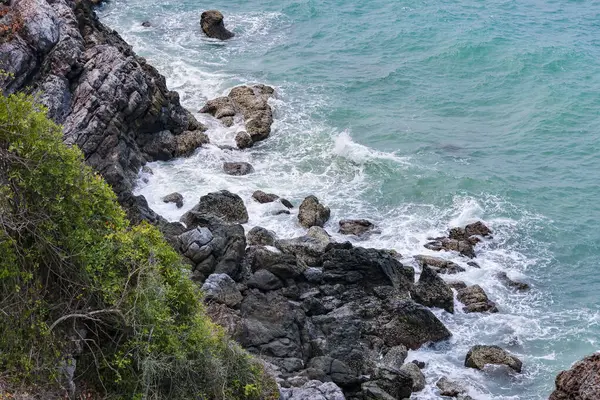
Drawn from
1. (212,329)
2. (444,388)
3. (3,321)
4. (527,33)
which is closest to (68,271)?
Result: (3,321)

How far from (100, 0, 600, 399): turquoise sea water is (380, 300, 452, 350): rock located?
74 centimetres

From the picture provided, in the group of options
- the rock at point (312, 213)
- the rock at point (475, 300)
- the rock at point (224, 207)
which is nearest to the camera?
the rock at point (475, 300)

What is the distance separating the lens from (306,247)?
30.7 metres

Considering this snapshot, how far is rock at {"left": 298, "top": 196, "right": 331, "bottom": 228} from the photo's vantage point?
1329 inches

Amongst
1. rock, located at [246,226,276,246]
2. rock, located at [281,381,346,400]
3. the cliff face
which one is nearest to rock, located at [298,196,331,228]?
rock, located at [246,226,276,246]

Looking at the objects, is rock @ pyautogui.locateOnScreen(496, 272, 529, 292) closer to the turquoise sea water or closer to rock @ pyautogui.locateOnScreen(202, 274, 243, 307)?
the turquoise sea water

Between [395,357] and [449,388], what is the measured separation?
7.58 feet

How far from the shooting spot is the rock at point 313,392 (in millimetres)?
18672

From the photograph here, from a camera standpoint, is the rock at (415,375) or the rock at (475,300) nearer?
the rock at (415,375)

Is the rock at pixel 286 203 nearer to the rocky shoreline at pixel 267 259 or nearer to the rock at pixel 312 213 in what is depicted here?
the rocky shoreline at pixel 267 259

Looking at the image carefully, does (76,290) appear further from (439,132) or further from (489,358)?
(439,132)

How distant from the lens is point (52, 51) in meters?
34.6

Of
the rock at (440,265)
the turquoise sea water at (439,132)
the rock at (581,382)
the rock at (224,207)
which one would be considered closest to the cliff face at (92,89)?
the turquoise sea water at (439,132)

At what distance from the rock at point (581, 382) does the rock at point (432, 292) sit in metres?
10.5
